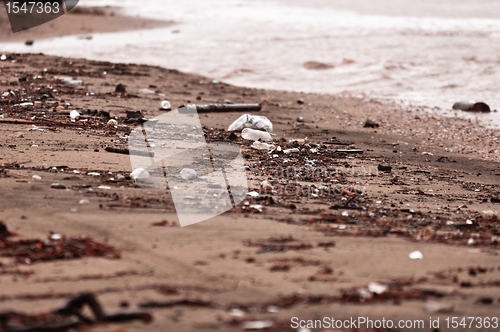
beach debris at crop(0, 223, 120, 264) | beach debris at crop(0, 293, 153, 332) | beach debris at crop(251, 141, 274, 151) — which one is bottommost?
beach debris at crop(251, 141, 274, 151)

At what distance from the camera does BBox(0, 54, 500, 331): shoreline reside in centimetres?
297

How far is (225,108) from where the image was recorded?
8000 mm

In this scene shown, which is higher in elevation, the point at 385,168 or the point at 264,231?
the point at 264,231

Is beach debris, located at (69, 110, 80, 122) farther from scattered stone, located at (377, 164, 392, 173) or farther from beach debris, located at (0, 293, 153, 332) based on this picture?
beach debris, located at (0, 293, 153, 332)

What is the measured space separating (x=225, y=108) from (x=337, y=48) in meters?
6.25

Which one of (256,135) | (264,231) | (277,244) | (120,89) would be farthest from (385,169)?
(120,89)

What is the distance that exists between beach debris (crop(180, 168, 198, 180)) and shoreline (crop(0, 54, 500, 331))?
0.41 meters

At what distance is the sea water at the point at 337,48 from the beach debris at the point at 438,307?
19.7ft

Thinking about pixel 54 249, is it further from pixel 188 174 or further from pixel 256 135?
pixel 256 135

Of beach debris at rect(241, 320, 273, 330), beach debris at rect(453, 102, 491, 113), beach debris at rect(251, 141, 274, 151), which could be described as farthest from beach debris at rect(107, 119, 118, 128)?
beach debris at rect(453, 102, 491, 113)

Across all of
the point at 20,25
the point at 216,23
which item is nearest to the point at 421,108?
the point at 216,23

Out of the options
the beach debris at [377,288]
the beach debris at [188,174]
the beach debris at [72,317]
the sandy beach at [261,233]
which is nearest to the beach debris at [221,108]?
the sandy beach at [261,233]

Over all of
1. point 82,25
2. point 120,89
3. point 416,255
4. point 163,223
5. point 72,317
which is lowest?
point 82,25

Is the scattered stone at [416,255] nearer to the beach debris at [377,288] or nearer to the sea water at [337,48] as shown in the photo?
the beach debris at [377,288]
